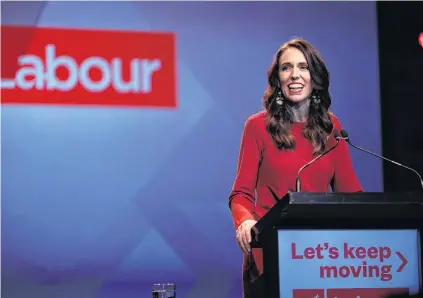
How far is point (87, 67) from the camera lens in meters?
4.29

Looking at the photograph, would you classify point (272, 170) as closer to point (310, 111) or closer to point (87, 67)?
point (310, 111)

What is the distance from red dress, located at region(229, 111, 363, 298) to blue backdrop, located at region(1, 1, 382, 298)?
1.59 metres

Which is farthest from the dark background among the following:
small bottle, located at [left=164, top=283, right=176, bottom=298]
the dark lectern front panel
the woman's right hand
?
the dark lectern front panel

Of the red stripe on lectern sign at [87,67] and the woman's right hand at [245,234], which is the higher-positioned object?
the red stripe on lectern sign at [87,67]

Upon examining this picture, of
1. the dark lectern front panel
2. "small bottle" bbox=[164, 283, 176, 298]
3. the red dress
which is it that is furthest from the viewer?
"small bottle" bbox=[164, 283, 176, 298]

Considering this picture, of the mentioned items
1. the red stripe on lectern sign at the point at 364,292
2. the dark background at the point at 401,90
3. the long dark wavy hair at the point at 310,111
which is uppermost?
the dark background at the point at 401,90

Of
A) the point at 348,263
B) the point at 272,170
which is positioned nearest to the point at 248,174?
the point at 272,170

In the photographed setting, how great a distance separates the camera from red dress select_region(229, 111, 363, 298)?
2684mm

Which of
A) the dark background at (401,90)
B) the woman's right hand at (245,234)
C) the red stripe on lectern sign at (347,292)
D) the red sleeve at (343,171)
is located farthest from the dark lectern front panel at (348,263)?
the dark background at (401,90)

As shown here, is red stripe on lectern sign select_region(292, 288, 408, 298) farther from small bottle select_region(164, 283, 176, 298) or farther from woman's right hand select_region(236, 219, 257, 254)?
small bottle select_region(164, 283, 176, 298)

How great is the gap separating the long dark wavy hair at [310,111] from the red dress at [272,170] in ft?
0.07

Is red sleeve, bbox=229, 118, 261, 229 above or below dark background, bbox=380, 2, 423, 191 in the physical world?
below

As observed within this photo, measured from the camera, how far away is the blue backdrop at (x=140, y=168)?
165 inches

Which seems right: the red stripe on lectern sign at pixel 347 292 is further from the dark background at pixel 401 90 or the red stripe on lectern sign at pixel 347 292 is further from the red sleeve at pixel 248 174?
the dark background at pixel 401 90
